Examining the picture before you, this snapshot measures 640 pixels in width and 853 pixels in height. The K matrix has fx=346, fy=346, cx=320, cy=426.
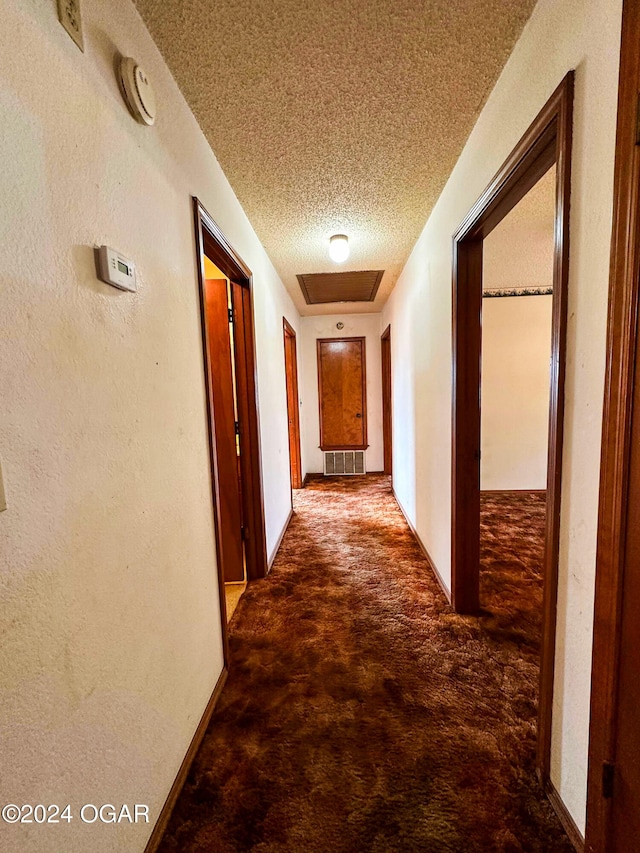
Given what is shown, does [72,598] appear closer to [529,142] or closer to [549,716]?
[549,716]

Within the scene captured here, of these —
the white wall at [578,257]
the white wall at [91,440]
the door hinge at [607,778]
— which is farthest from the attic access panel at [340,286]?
the door hinge at [607,778]

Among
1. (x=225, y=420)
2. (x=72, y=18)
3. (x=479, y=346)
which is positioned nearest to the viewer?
(x=72, y=18)

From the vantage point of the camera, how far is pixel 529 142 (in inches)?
42.8

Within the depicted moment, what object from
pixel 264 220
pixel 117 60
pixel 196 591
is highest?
pixel 264 220

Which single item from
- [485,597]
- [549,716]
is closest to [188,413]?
[549,716]

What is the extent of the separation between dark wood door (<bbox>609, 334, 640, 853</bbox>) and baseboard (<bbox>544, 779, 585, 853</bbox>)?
0.18 metres

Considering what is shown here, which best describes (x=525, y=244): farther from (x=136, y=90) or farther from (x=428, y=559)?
(x=136, y=90)

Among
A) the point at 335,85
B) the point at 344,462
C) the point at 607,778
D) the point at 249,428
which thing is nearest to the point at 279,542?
the point at 249,428

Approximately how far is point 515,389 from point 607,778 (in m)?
3.87

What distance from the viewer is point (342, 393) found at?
5242mm

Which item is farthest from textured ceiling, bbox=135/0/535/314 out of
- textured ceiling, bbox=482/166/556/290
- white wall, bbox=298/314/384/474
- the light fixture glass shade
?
white wall, bbox=298/314/384/474

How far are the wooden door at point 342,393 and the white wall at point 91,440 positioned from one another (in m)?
3.95

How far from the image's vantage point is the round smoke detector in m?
0.94

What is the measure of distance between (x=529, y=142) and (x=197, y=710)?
227 centimetres
